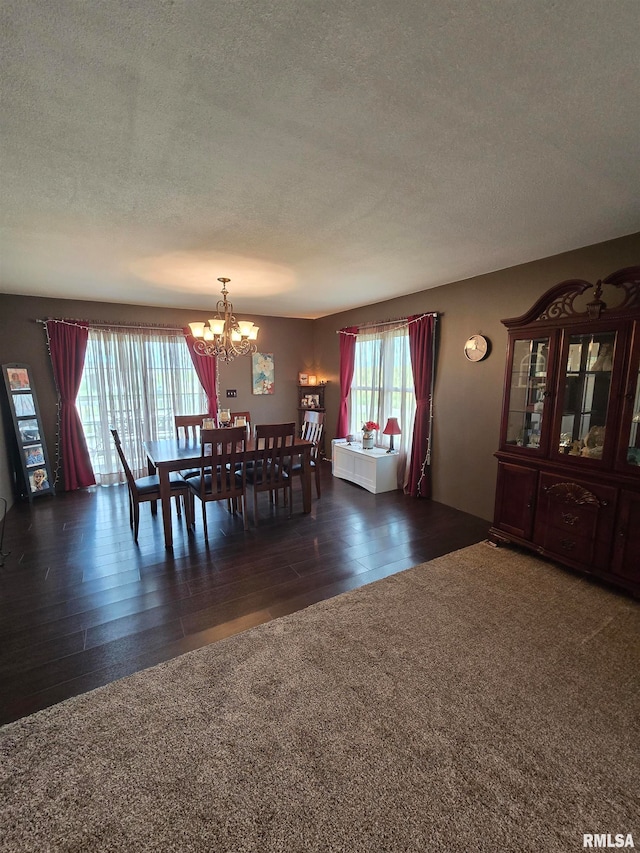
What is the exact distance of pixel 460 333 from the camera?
12.8 ft

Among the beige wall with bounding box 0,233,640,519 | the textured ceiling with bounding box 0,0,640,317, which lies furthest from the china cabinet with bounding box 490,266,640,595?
the textured ceiling with bounding box 0,0,640,317

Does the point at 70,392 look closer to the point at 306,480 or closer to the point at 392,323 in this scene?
the point at 306,480

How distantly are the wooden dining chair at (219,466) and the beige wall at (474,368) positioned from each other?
94.5 inches

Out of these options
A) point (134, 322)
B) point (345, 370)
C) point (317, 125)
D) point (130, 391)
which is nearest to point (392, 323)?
point (345, 370)

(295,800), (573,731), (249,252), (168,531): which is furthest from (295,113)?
(168,531)

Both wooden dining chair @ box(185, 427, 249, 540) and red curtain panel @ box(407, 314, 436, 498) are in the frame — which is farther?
red curtain panel @ box(407, 314, 436, 498)

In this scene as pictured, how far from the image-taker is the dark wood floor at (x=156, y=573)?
1.90 metres

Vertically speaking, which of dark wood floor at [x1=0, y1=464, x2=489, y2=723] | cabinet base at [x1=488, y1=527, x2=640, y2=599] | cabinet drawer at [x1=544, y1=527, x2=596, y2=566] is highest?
cabinet drawer at [x1=544, y1=527, x2=596, y2=566]

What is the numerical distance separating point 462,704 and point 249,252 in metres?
3.23

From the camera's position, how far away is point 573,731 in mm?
1500

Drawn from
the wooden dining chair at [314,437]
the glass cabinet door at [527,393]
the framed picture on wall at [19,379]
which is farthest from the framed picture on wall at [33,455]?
the glass cabinet door at [527,393]

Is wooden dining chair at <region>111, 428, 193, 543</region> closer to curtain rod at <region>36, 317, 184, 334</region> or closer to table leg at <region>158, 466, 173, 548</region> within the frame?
table leg at <region>158, 466, 173, 548</region>

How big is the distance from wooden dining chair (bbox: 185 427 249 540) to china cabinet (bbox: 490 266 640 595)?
2.44 metres

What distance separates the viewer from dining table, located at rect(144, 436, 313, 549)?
3.15 metres
